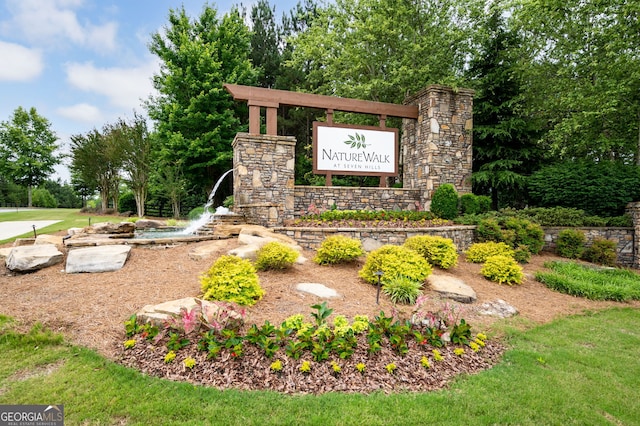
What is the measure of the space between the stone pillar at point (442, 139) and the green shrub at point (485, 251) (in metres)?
3.48

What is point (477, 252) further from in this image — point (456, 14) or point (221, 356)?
point (456, 14)

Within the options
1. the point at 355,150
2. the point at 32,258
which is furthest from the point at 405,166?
the point at 32,258

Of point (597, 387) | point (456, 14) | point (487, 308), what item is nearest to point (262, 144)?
point (487, 308)

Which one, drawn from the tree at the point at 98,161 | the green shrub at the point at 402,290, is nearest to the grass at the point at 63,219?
the tree at the point at 98,161

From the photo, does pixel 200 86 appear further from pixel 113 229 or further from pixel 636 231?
pixel 636 231

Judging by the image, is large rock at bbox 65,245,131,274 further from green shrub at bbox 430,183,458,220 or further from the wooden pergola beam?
green shrub at bbox 430,183,458,220

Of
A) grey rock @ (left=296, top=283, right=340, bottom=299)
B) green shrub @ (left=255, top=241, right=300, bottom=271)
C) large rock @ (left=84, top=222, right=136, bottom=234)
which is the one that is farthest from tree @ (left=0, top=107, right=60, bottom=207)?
grey rock @ (left=296, top=283, right=340, bottom=299)

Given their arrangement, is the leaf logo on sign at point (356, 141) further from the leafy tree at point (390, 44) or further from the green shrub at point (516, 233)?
the green shrub at point (516, 233)

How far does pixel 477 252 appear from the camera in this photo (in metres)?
6.72

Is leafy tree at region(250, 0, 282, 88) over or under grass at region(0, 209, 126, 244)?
over

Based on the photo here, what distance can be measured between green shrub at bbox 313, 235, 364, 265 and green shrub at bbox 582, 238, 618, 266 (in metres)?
6.55

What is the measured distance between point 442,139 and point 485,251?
5.03 metres

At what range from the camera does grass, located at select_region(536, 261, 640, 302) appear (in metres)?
5.27

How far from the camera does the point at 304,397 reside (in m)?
2.35
